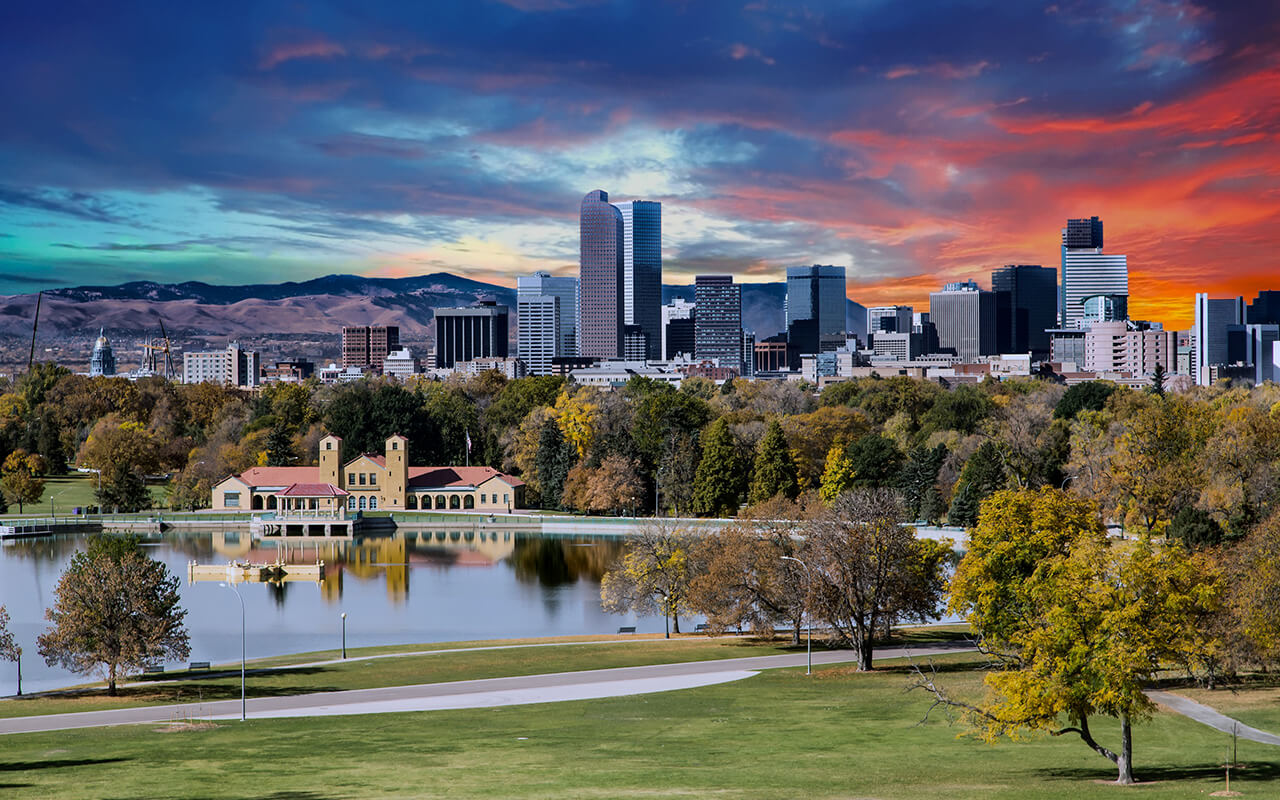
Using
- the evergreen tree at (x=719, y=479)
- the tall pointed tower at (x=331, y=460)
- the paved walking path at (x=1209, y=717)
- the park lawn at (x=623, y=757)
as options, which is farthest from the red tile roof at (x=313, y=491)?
the paved walking path at (x=1209, y=717)

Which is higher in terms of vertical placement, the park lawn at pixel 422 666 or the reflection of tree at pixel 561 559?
the park lawn at pixel 422 666

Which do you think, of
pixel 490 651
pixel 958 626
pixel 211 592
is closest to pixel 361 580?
pixel 211 592

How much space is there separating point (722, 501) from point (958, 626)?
48.4 meters

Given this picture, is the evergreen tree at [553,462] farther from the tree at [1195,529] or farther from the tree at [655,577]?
the tree at [1195,529]

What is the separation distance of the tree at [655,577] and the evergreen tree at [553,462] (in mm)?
58355

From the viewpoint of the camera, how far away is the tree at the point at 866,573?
44500 millimetres

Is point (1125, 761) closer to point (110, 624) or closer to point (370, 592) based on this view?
point (110, 624)

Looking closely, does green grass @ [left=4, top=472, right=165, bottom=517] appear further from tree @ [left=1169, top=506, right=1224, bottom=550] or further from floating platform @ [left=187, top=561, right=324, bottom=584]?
tree @ [left=1169, top=506, right=1224, bottom=550]

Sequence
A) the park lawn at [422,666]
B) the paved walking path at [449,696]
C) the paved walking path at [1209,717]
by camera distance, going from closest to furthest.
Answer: the paved walking path at [1209,717], the paved walking path at [449,696], the park lawn at [422,666]

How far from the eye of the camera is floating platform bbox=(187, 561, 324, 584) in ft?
253

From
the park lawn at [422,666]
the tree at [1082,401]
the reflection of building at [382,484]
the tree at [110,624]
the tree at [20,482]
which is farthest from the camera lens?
the reflection of building at [382,484]

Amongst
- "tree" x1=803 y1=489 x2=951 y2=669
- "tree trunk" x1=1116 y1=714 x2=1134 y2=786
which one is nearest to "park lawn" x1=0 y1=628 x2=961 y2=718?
"tree" x1=803 y1=489 x2=951 y2=669

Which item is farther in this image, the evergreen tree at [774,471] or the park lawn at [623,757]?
the evergreen tree at [774,471]

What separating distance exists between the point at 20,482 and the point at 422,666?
291ft
